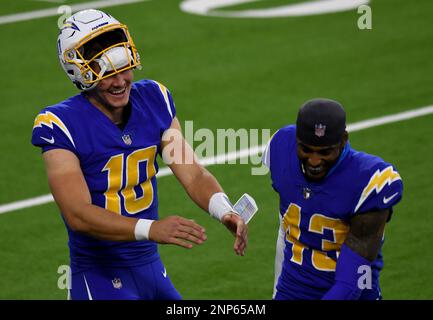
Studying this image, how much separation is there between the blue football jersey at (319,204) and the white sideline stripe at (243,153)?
4.18 meters

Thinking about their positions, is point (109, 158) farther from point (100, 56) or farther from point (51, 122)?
point (100, 56)

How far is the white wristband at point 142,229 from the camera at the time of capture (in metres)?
5.40

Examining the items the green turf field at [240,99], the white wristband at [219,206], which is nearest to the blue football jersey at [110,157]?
the white wristband at [219,206]

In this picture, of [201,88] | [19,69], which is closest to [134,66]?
[201,88]

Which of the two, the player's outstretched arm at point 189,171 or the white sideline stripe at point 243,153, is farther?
the white sideline stripe at point 243,153

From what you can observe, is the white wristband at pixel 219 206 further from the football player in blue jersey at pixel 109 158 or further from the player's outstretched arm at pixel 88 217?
the player's outstretched arm at pixel 88 217

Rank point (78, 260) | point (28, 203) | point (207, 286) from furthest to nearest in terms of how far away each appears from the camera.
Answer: point (28, 203) < point (207, 286) < point (78, 260)

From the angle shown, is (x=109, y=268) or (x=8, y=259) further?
(x=8, y=259)

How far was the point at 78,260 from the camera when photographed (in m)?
5.95

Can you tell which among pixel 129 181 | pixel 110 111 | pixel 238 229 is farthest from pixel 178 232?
pixel 110 111

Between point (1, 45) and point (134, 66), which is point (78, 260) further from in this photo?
point (1, 45)

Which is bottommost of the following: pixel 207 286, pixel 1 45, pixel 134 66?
pixel 207 286

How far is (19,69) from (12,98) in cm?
108

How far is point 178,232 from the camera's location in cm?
525
